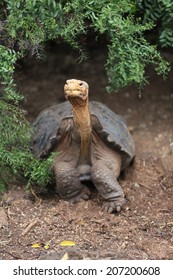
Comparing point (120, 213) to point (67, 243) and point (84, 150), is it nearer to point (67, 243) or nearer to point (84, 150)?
point (84, 150)

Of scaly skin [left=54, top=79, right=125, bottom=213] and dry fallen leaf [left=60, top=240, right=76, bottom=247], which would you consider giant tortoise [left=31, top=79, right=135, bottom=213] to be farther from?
dry fallen leaf [left=60, top=240, right=76, bottom=247]

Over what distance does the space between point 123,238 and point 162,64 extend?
1.20m

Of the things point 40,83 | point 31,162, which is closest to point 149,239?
point 31,162

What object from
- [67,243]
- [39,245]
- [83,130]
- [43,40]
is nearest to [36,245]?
[39,245]

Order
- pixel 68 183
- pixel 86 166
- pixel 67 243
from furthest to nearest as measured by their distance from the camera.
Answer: pixel 86 166
pixel 68 183
pixel 67 243

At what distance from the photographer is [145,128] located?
5.75m

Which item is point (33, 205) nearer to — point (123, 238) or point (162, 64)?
point (123, 238)

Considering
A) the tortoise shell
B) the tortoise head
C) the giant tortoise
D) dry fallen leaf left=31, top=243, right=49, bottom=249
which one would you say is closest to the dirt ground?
dry fallen leaf left=31, top=243, right=49, bottom=249

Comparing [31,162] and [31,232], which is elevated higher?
[31,162]

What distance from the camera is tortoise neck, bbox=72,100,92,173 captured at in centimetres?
427

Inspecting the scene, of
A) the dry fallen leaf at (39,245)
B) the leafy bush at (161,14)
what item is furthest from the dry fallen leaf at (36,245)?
the leafy bush at (161,14)

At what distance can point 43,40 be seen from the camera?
14.4ft

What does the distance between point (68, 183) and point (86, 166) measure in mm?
207

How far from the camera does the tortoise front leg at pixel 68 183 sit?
448 centimetres
